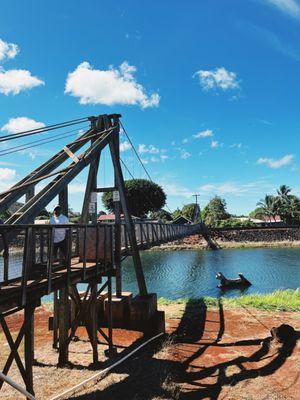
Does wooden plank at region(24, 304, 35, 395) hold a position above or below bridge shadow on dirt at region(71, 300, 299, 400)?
above

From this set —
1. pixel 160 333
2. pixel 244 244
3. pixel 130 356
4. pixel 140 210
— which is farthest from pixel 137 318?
pixel 140 210

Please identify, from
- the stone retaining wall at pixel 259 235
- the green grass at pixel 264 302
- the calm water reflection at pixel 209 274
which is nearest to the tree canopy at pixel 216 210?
the stone retaining wall at pixel 259 235

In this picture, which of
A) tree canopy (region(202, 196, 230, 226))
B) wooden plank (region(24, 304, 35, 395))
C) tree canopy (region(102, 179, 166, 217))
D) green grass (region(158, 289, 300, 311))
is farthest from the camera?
tree canopy (region(202, 196, 230, 226))

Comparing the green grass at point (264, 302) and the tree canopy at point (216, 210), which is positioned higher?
the tree canopy at point (216, 210)

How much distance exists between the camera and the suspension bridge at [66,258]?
262 inches

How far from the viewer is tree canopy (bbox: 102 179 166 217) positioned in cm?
6750

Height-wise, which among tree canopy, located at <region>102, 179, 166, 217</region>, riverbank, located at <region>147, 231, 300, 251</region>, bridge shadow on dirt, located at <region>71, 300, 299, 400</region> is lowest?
bridge shadow on dirt, located at <region>71, 300, 299, 400</region>

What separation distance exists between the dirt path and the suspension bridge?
0.62 metres

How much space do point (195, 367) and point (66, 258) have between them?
14.4 ft

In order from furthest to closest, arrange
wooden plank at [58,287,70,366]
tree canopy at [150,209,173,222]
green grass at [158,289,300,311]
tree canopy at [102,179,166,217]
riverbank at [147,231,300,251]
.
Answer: tree canopy at [150,209,173,222] < tree canopy at [102,179,166,217] < riverbank at [147,231,300,251] < green grass at [158,289,300,311] < wooden plank at [58,287,70,366]

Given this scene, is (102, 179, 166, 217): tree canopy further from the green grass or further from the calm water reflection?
the green grass

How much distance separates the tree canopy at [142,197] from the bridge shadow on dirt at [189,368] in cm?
5562

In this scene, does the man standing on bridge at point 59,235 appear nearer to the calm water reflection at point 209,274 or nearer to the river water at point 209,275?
the river water at point 209,275

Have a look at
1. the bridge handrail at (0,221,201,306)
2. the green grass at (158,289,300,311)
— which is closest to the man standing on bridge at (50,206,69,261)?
the bridge handrail at (0,221,201,306)
